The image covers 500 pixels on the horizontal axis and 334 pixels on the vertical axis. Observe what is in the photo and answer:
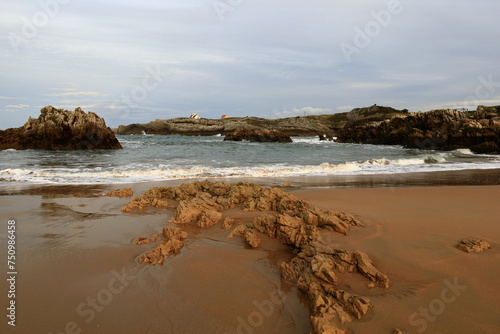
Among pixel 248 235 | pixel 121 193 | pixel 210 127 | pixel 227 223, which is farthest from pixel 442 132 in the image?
pixel 210 127

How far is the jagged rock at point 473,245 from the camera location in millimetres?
3469

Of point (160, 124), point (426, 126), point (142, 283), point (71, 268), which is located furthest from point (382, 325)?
point (160, 124)

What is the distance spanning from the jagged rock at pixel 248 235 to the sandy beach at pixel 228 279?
105 mm

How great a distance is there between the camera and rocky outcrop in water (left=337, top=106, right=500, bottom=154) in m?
27.9

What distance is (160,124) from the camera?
341ft

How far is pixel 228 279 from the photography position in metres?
3.08

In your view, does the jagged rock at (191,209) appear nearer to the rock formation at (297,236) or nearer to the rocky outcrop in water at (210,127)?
the rock formation at (297,236)

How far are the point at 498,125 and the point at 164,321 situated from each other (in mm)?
36429

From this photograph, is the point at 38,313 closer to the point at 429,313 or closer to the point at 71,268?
the point at 71,268

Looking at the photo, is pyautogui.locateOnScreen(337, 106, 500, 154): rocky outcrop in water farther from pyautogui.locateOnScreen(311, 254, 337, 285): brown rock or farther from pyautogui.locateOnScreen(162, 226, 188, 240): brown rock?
pyautogui.locateOnScreen(162, 226, 188, 240): brown rock

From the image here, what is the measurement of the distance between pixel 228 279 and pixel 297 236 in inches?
46.1

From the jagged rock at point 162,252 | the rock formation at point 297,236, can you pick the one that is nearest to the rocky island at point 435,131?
the rock formation at point 297,236

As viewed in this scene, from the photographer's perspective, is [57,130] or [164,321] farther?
[57,130]

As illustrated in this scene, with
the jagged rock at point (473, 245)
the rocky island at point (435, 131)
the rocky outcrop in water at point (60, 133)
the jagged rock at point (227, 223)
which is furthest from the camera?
the rocky outcrop in water at point (60, 133)
